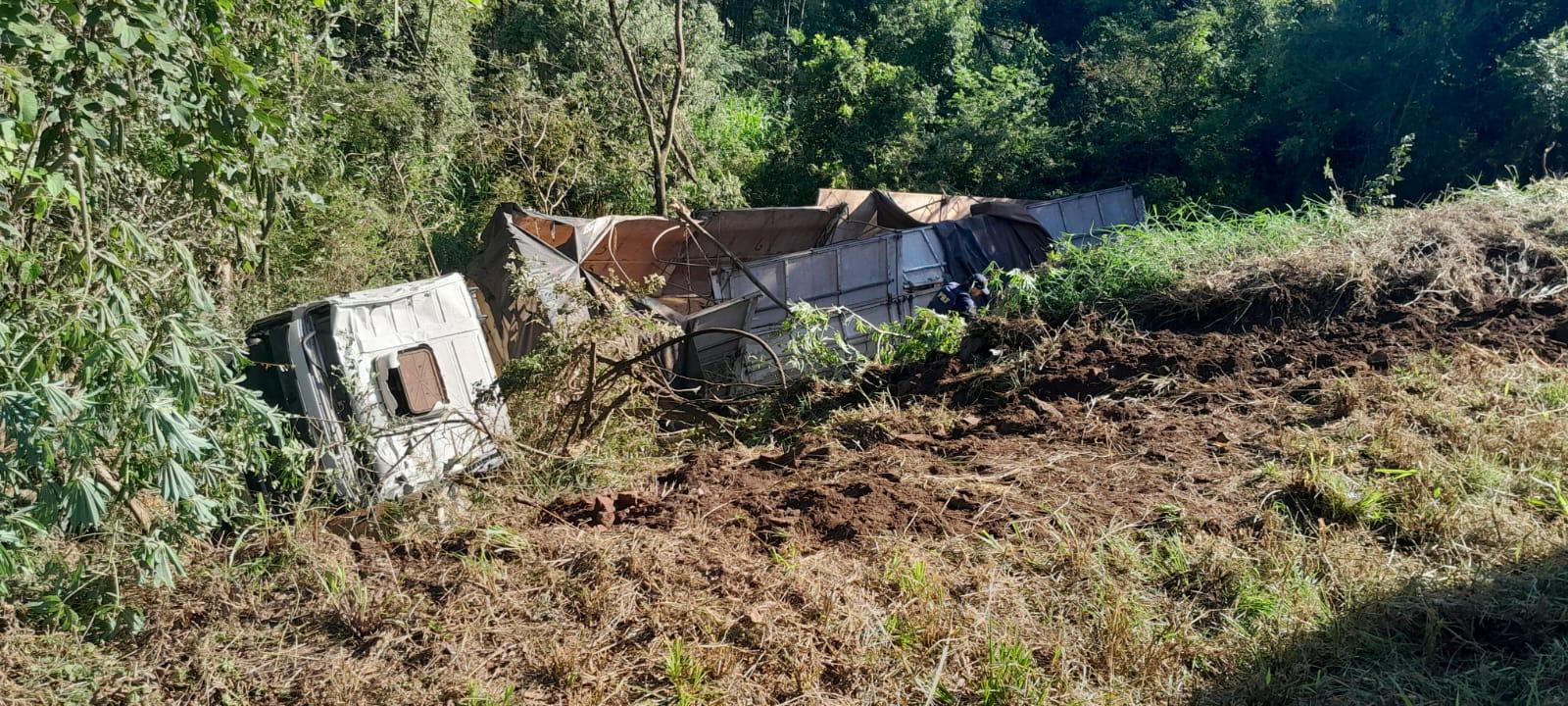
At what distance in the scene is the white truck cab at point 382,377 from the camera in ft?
18.6

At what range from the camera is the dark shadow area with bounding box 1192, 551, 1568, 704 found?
9.02ft

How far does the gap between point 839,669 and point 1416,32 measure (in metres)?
13.8

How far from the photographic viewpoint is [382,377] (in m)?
6.05

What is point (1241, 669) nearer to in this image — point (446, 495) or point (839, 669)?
point (839, 669)

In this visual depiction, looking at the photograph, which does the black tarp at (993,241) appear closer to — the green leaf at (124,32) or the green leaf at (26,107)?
the green leaf at (124,32)

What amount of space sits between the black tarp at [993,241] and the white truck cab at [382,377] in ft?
20.3

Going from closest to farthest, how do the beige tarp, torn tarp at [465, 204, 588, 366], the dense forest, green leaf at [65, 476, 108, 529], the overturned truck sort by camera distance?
green leaf at [65, 476, 108, 529] < the dense forest < torn tarp at [465, 204, 588, 366] < the overturned truck < the beige tarp

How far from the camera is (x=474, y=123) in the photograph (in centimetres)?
1363

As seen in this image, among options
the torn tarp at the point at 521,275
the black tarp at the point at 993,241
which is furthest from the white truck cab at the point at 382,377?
the black tarp at the point at 993,241

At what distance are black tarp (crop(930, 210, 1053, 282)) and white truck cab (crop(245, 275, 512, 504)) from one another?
620 centimetres

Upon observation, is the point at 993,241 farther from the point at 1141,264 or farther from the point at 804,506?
the point at 804,506

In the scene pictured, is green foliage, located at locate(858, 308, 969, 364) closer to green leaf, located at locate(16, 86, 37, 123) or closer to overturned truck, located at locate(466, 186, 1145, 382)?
overturned truck, located at locate(466, 186, 1145, 382)

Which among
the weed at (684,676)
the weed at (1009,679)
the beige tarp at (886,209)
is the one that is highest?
the beige tarp at (886,209)

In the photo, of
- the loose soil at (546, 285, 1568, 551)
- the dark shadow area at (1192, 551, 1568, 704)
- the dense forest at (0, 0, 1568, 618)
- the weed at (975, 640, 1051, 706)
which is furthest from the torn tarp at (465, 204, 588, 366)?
the dark shadow area at (1192, 551, 1568, 704)
